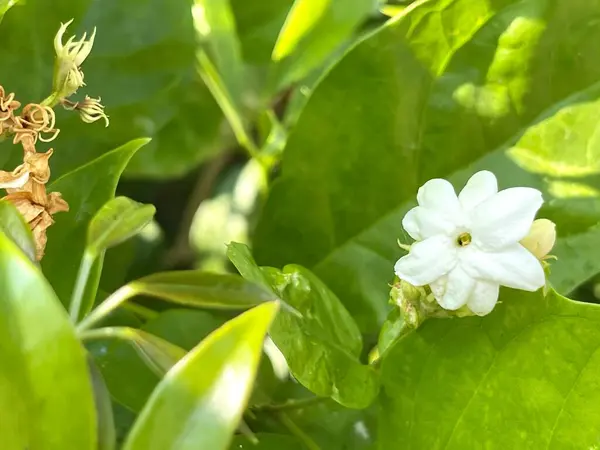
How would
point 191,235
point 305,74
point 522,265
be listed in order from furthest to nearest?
point 191,235 < point 305,74 < point 522,265

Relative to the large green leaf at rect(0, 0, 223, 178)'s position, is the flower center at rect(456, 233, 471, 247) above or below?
below

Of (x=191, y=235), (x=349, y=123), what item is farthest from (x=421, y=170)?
(x=191, y=235)

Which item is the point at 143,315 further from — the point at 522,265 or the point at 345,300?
the point at 522,265

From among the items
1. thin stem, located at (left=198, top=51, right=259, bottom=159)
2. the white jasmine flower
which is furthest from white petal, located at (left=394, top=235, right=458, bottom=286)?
thin stem, located at (left=198, top=51, right=259, bottom=159)

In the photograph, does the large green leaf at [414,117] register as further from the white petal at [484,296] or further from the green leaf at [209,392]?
the green leaf at [209,392]

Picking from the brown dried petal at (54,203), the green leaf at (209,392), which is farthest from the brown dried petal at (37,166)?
the green leaf at (209,392)

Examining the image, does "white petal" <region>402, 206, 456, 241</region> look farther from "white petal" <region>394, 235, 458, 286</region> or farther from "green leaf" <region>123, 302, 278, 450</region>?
"green leaf" <region>123, 302, 278, 450</region>
